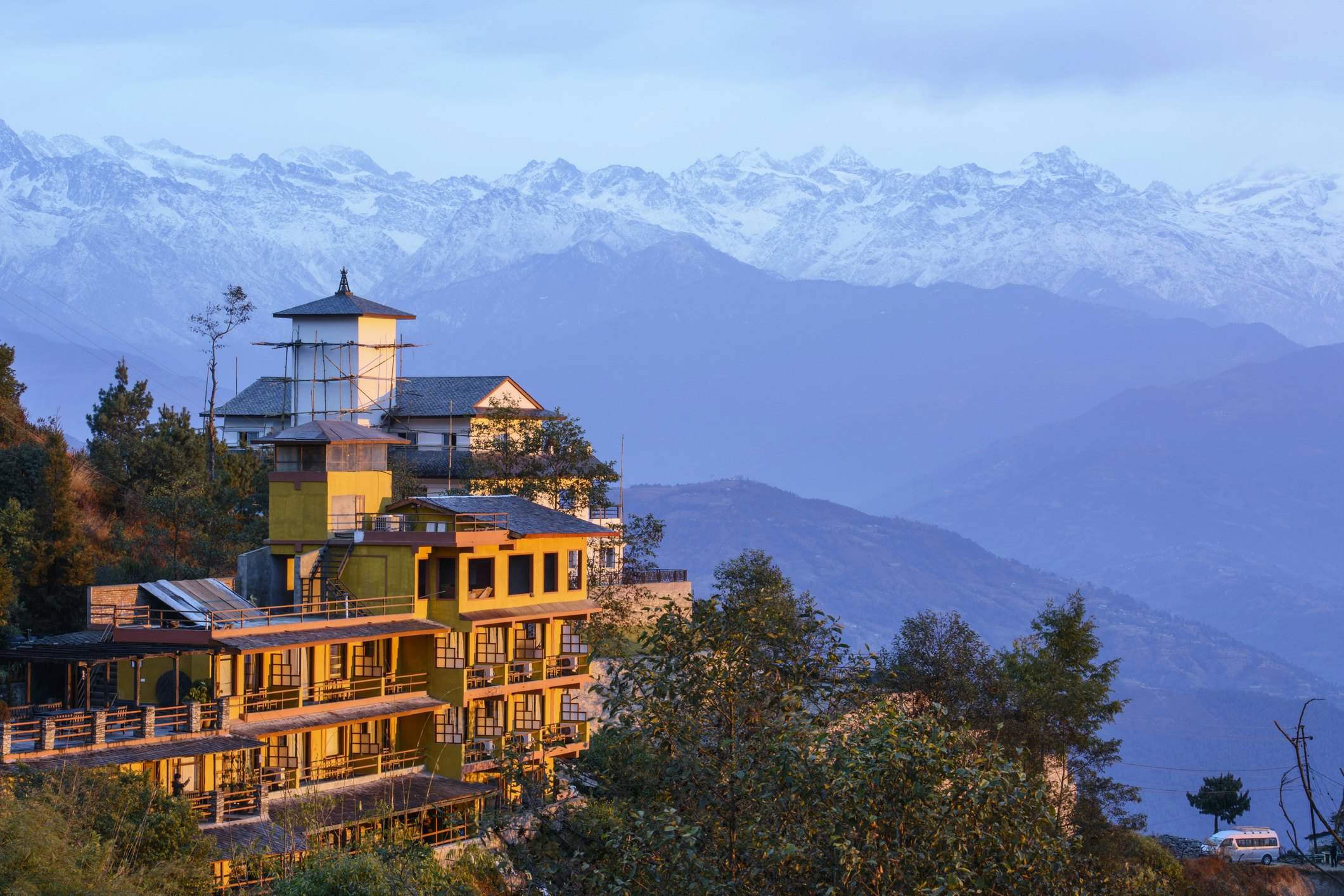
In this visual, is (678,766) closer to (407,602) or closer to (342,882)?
(342,882)

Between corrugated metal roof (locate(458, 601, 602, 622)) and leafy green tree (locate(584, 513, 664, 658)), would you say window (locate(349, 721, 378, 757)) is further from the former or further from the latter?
leafy green tree (locate(584, 513, 664, 658))

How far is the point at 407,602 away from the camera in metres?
50.3

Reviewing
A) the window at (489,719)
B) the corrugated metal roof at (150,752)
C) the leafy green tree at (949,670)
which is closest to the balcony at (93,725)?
the corrugated metal roof at (150,752)

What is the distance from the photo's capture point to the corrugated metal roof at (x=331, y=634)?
42.6m

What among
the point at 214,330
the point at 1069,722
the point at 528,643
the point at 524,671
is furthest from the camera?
the point at 214,330

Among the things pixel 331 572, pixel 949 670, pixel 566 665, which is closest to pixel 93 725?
pixel 331 572

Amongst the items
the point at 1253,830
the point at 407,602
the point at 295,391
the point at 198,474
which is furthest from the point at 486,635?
the point at 1253,830

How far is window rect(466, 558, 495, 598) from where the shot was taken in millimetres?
51594

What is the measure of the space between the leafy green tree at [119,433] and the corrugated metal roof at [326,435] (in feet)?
62.0

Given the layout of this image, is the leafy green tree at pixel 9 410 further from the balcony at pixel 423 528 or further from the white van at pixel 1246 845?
the white van at pixel 1246 845

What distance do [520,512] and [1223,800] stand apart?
65.3 m

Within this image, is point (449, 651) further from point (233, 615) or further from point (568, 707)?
point (233, 615)

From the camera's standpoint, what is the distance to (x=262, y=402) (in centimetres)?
9656

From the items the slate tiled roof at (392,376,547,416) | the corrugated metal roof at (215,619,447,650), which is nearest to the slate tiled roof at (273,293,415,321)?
the slate tiled roof at (392,376,547,416)
